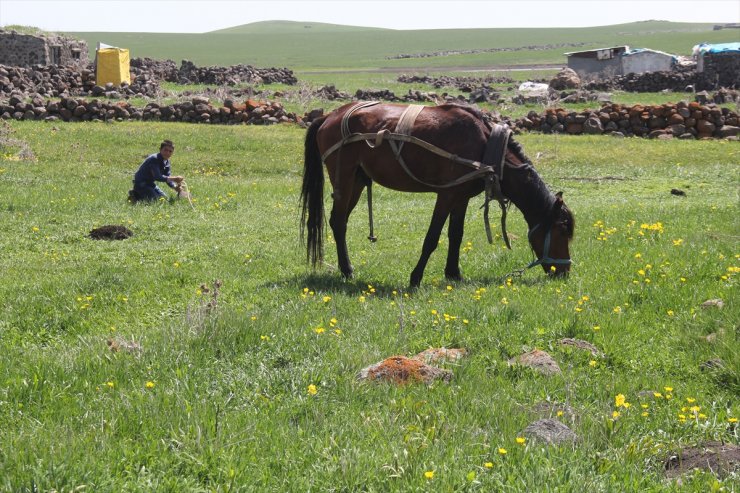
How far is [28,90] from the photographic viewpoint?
31.3m

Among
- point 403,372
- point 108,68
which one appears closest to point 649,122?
point 108,68

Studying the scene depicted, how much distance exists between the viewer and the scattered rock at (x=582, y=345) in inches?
253

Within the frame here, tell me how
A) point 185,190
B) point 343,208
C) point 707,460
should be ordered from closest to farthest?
point 707,460 < point 343,208 < point 185,190

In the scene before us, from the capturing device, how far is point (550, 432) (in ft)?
15.5

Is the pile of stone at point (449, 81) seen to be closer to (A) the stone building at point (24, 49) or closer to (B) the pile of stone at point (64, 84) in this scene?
(B) the pile of stone at point (64, 84)

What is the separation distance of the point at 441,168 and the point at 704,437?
5.20m

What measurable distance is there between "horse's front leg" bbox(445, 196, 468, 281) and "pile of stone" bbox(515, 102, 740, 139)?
18.5m

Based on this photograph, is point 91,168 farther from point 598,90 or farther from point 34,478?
point 598,90

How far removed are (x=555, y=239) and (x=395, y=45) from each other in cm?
13919

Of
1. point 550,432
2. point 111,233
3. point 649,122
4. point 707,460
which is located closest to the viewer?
point 707,460

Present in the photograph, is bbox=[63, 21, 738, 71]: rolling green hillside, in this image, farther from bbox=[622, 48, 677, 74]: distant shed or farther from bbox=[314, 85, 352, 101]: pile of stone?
bbox=[314, 85, 352, 101]: pile of stone

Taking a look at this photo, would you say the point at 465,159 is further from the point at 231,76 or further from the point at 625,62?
the point at 625,62

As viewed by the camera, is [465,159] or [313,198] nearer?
[465,159]

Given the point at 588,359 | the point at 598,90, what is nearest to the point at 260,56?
the point at 598,90
